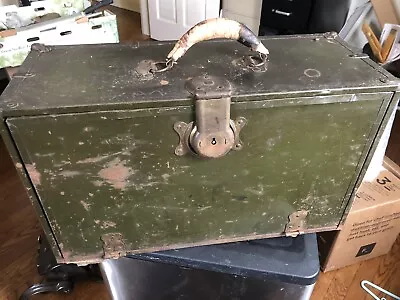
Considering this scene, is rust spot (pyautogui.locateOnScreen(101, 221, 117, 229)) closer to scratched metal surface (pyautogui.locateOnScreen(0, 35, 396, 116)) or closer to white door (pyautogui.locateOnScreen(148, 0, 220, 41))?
scratched metal surface (pyautogui.locateOnScreen(0, 35, 396, 116))

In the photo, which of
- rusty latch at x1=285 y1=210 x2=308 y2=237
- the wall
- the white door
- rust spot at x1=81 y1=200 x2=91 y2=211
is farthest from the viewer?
the wall

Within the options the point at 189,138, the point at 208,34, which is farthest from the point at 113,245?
the point at 208,34

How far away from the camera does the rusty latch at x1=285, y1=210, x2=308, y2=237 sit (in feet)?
3.28

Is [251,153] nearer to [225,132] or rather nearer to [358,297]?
[225,132]

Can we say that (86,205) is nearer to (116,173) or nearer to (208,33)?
(116,173)

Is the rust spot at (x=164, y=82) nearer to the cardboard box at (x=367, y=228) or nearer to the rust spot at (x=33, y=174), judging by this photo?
the rust spot at (x=33, y=174)

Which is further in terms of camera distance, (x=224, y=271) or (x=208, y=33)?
(x=224, y=271)

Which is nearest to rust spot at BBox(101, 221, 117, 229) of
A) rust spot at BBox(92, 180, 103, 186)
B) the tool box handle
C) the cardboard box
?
rust spot at BBox(92, 180, 103, 186)

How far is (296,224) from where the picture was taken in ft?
3.35

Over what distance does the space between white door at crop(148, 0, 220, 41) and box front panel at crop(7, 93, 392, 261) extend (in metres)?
1.95

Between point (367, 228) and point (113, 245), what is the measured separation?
0.85 metres

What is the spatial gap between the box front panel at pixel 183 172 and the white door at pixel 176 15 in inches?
76.6

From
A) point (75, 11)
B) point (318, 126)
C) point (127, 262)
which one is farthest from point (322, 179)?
point (75, 11)

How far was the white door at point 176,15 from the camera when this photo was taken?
8.80 ft
